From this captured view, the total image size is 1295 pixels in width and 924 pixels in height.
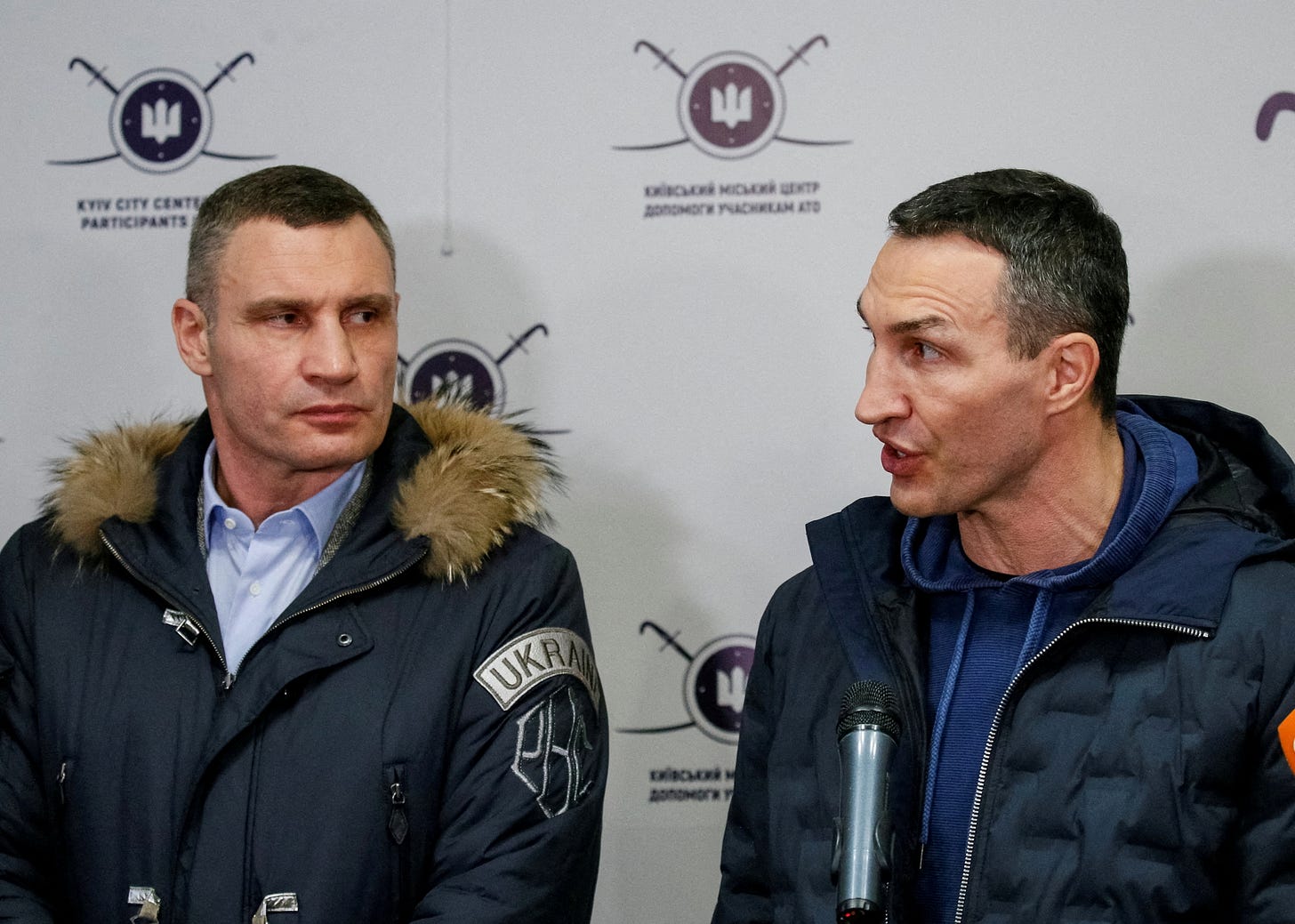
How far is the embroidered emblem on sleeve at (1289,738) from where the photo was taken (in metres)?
1.60

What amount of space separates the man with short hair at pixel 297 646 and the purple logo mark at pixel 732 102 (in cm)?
72

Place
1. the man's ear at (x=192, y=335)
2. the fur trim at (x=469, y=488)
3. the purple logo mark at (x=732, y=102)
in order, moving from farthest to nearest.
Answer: the purple logo mark at (x=732, y=102)
the man's ear at (x=192, y=335)
the fur trim at (x=469, y=488)

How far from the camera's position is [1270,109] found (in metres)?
2.56

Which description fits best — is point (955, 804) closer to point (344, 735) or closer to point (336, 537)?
point (344, 735)

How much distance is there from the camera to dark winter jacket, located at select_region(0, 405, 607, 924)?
1931mm

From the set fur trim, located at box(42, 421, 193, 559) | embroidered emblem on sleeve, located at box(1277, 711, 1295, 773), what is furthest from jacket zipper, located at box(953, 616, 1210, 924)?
fur trim, located at box(42, 421, 193, 559)

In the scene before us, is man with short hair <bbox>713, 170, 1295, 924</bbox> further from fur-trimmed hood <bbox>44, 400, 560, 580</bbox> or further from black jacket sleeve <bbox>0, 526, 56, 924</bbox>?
black jacket sleeve <bbox>0, 526, 56, 924</bbox>

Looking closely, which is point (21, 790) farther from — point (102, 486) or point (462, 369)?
point (462, 369)

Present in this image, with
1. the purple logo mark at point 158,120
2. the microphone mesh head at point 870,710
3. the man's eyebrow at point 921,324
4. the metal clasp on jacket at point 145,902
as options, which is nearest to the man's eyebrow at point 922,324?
the man's eyebrow at point 921,324

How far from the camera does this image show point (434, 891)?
1.90 meters

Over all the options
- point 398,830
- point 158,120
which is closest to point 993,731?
point 398,830

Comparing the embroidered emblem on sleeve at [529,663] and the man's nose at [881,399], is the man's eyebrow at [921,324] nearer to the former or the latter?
the man's nose at [881,399]

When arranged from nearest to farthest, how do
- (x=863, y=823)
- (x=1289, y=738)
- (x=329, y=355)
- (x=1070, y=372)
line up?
(x=863, y=823) < (x=1289, y=738) < (x=1070, y=372) < (x=329, y=355)

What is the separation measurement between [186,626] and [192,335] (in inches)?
18.8
